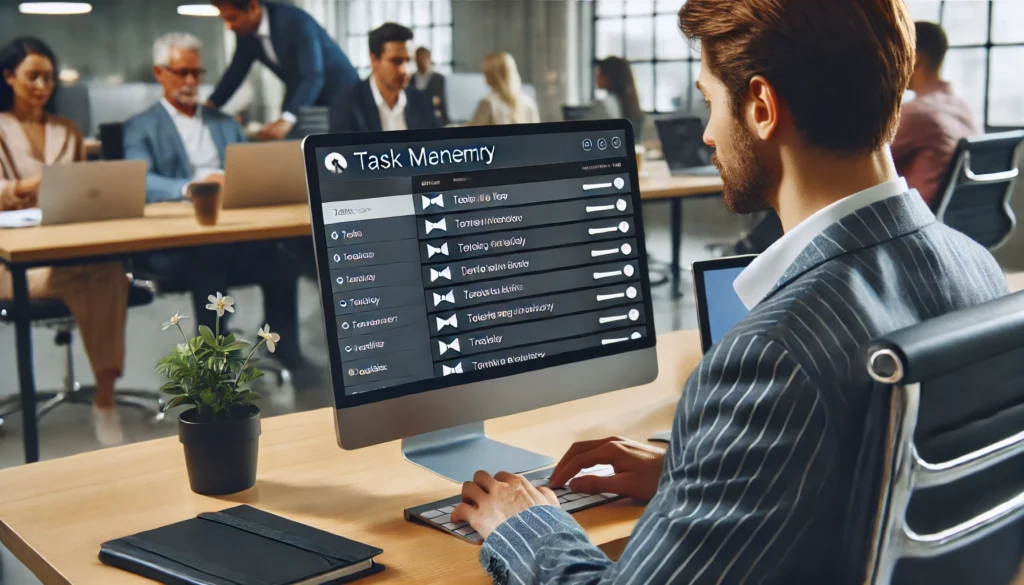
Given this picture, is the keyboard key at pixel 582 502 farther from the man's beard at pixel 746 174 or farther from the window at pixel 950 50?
the window at pixel 950 50

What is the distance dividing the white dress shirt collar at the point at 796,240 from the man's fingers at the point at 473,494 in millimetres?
348

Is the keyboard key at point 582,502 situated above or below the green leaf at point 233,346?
below

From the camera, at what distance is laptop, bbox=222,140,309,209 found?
4.06 metres

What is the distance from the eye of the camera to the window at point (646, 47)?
7.41 m

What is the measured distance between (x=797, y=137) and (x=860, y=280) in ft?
0.57

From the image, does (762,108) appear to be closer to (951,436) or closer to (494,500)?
(951,436)

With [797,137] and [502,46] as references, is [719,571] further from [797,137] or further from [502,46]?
[502,46]

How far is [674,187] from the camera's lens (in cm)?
483

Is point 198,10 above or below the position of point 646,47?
above

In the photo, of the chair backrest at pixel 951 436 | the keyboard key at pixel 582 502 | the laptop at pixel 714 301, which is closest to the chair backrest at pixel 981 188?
the laptop at pixel 714 301

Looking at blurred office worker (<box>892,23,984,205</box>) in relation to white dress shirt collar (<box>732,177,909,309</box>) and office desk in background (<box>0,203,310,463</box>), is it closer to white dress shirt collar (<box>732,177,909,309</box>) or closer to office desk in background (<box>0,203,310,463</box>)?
office desk in background (<box>0,203,310,463</box>)

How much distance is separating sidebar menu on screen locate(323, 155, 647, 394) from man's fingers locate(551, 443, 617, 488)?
0.58 ft

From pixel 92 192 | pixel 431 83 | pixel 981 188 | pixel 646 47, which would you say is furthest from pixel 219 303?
pixel 646 47

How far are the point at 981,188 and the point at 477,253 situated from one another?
312 centimetres
